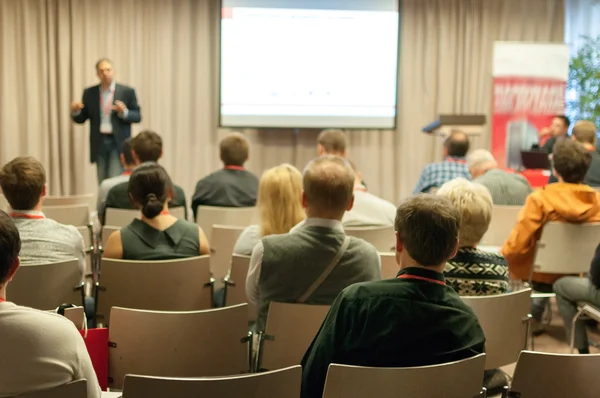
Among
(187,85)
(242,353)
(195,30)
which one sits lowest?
(242,353)

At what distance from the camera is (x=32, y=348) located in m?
1.69

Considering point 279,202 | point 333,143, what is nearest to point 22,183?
point 279,202

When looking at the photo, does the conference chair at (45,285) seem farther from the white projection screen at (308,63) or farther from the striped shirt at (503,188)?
the white projection screen at (308,63)

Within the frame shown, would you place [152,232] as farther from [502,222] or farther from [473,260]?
Answer: [502,222]

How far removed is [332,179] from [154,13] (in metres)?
5.80

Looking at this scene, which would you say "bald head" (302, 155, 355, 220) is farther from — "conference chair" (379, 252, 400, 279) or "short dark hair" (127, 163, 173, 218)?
"short dark hair" (127, 163, 173, 218)

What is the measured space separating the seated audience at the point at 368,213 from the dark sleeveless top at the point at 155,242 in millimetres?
1148

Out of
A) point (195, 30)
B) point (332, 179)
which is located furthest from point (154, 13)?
point (332, 179)

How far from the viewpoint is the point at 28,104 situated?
7871mm

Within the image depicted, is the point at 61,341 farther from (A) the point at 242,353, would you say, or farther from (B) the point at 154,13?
(B) the point at 154,13

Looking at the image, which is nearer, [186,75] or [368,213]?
[368,213]

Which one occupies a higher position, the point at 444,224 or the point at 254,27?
the point at 254,27

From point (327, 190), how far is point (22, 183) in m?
1.40

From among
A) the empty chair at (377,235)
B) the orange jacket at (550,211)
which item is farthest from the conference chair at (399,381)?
the orange jacket at (550,211)
